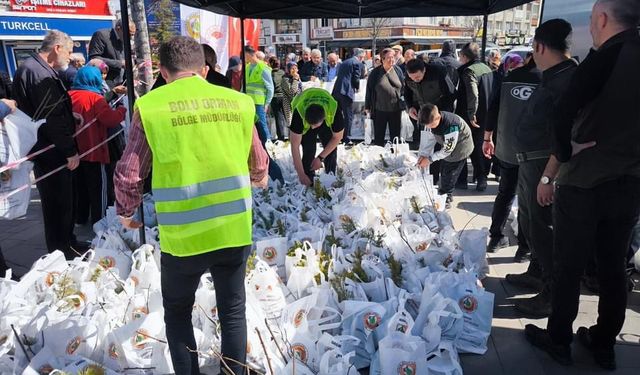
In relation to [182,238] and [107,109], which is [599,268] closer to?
[182,238]

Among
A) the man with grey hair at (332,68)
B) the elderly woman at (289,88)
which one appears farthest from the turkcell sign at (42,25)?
the elderly woman at (289,88)

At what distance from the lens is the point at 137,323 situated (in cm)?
236

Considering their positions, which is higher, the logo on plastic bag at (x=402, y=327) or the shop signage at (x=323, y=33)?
the shop signage at (x=323, y=33)

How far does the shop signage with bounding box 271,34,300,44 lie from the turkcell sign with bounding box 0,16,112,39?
22.6m

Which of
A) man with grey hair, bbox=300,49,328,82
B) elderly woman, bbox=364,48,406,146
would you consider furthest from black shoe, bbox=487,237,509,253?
man with grey hair, bbox=300,49,328,82

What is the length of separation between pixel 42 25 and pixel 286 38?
2514cm

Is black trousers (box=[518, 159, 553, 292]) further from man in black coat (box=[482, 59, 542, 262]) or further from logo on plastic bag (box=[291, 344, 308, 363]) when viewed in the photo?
logo on plastic bag (box=[291, 344, 308, 363])

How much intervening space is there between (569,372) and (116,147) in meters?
4.12

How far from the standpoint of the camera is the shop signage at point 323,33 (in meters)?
37.1

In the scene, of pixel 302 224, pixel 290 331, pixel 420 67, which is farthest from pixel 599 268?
pixel 420 67

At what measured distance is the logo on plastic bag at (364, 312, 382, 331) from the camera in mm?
2467

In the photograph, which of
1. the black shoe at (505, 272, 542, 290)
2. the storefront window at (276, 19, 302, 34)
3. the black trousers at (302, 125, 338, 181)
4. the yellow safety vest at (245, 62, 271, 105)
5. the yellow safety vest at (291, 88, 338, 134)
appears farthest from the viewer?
the storefront window at (276, 19, 302, 34)

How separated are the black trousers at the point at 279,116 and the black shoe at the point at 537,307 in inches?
257

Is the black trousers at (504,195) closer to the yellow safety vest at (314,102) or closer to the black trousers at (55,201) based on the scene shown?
the yellow safety vest at (314,102)
